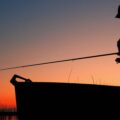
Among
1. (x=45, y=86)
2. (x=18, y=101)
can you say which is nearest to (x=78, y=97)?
(x=45, y=86)

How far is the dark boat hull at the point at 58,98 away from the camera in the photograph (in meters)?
11.5

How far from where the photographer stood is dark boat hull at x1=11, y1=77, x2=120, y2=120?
11461mm

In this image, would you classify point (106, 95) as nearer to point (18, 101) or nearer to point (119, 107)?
point (119, 107)

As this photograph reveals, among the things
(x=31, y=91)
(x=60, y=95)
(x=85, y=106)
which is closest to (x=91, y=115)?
(x=85, y=106)

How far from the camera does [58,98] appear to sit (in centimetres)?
1190

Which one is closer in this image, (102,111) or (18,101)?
(102,111)

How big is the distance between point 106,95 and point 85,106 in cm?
77

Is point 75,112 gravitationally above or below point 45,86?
below

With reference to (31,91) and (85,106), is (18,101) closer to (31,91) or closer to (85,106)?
(31,91)

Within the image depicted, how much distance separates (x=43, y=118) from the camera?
1195 cm

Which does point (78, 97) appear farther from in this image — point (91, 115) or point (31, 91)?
point (31, 91)

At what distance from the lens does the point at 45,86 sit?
11773 mm

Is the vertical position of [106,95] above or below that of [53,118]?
above

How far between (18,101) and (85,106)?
2225 mm
